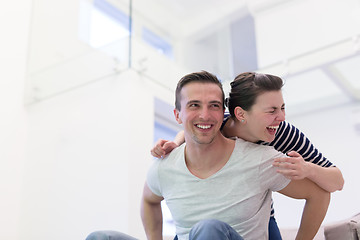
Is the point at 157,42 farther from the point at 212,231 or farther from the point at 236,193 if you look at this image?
the point at 212,231

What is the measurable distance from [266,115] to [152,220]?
1.66 ft

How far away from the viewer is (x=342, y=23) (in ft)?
10.3

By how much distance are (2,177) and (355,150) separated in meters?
2.55

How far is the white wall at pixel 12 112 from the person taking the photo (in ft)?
8.98

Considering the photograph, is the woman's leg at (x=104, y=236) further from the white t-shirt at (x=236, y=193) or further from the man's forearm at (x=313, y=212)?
the man's forearm at (x=313, y=212)

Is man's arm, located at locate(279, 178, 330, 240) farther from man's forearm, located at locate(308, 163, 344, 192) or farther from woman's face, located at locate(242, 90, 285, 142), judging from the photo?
woman's face, located at locate(242, 90, 285, 142)

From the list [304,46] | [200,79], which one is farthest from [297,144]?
[304,46]

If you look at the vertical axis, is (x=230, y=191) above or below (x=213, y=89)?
below

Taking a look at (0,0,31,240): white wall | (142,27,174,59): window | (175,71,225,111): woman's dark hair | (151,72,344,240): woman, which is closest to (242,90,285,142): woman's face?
(151,72,344,240): woman

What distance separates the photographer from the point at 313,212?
1176 millimetres

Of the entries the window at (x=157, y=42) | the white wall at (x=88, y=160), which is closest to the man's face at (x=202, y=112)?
the white wall at (x=88, y=160)

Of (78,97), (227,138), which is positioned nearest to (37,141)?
(78,97)

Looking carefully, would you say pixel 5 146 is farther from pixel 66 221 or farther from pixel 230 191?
pixel 230 191

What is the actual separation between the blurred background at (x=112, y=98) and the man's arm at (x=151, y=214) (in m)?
1.11
